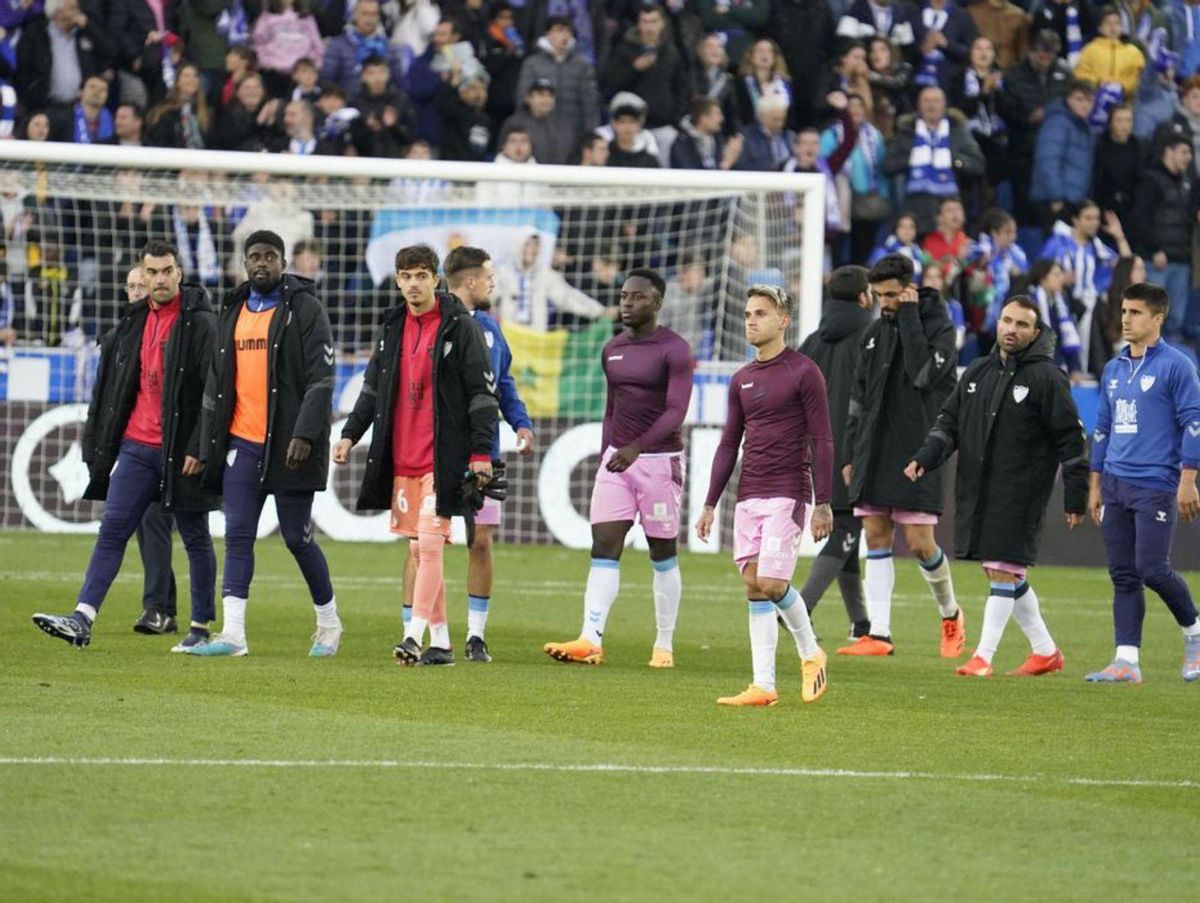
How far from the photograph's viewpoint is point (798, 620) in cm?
1069

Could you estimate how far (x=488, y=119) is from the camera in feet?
79.9

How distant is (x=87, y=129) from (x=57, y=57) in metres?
1.02

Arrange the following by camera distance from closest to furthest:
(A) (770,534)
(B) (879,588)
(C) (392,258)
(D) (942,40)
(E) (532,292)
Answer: (A) (770,534)
(B) (879,588)
(E) (532,292)
(C) (392,258)
(D) (942,40)

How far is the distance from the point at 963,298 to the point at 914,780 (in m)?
16.0

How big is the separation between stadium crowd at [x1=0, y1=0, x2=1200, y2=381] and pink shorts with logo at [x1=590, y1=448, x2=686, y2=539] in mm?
8640

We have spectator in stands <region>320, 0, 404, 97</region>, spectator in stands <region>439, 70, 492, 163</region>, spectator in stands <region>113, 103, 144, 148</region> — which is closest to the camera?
spectator in stands <region>113, 103, 144, 148</region>

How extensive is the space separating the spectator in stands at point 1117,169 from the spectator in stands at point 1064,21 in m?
1.69

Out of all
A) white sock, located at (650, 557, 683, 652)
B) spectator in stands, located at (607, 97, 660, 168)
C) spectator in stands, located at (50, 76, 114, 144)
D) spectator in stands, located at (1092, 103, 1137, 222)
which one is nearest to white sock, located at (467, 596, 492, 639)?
white sock, located at (650, 557, 683, 652)

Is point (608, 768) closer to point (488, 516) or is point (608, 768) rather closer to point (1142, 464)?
point (488, 516)

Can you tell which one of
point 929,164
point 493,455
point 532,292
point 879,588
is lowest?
point 879,588

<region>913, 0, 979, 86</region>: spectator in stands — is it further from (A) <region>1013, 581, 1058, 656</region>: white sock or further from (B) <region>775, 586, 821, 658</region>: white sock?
(B) <region>775, 586, 821, 658</region>: white sock

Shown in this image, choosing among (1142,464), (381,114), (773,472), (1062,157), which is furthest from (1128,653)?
(1062,157)

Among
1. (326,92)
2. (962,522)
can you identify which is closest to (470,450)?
(962,522)

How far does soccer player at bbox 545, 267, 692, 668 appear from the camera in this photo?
12.5 m
